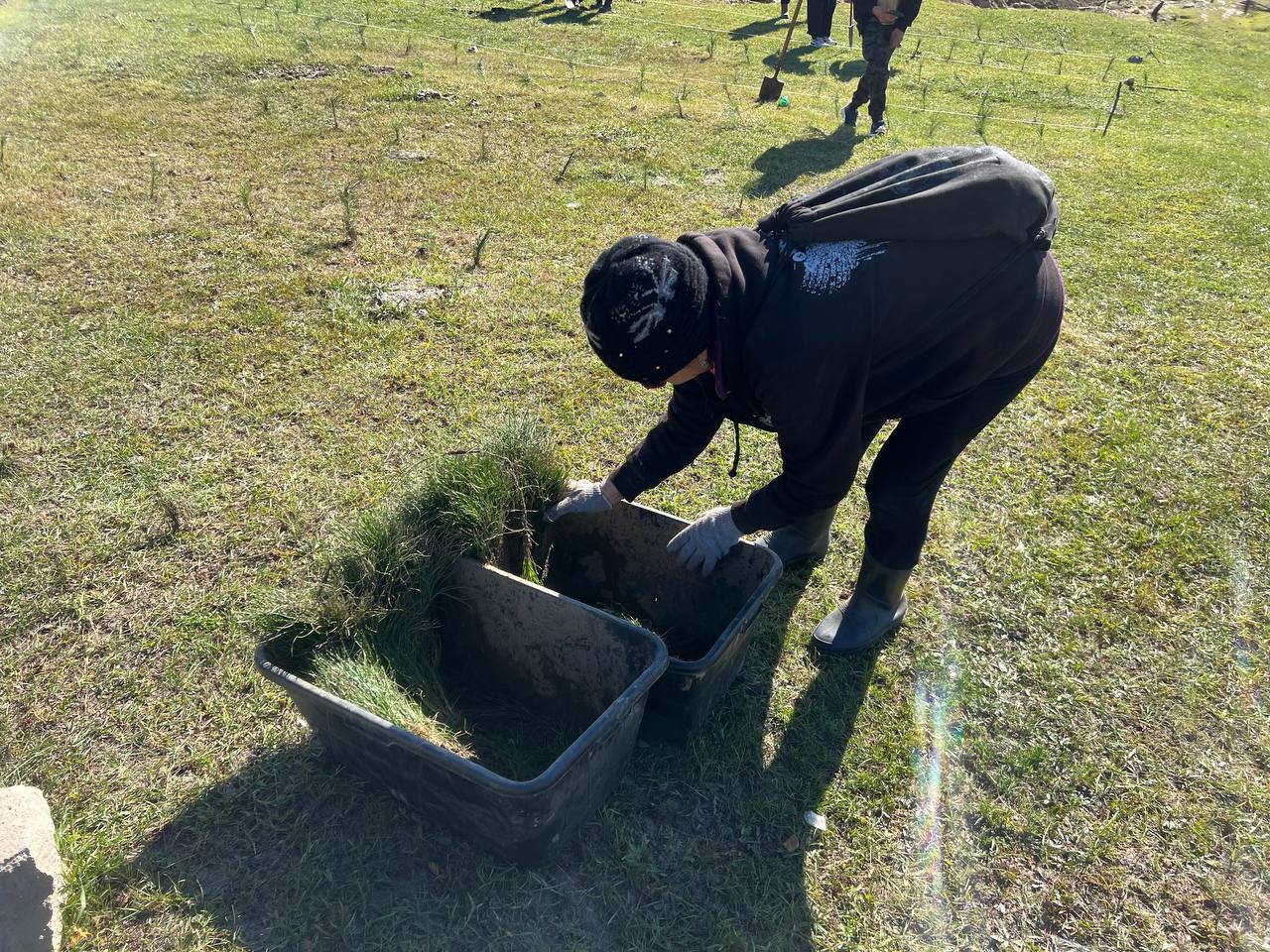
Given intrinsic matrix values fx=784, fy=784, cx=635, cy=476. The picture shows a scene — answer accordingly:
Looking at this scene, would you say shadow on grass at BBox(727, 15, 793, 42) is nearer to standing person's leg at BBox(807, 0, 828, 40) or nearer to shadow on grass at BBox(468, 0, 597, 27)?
standing person's leg at BBox(807, 0, 828, 40)

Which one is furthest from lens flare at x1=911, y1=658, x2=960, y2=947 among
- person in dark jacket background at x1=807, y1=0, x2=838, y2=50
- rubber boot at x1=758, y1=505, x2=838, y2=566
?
person in dark jacket background at x1=807, y1=0, x2=838, y2=50

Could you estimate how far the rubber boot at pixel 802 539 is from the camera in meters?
3.14

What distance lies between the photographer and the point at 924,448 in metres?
2.42

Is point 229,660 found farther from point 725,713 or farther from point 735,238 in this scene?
point 735,238

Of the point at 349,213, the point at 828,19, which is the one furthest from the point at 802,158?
the point at 828,19

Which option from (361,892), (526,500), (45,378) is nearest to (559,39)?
(45,378)

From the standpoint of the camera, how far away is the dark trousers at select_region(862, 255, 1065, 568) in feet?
7.46

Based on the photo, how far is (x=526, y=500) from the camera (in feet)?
8.84

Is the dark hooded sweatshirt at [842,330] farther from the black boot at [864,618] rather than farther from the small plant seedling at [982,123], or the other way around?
the small plant seedling at [982,123]

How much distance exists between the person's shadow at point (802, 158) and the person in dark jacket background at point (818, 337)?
4.83 meters

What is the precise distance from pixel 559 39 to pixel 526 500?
1143cm

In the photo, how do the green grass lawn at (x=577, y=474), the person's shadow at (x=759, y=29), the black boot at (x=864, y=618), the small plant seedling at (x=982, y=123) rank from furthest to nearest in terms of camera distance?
the person's shadow at (x=759, y=29)
the small plant seedling at (x=982, y=123)
the black boot at (x=864, y=618)
the green grass lawn at (x=577, y=474)

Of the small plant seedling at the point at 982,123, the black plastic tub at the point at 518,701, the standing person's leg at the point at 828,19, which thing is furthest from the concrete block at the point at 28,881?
the standing person's leg at the point at 828,19

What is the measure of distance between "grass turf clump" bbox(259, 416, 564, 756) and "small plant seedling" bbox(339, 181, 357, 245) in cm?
345
